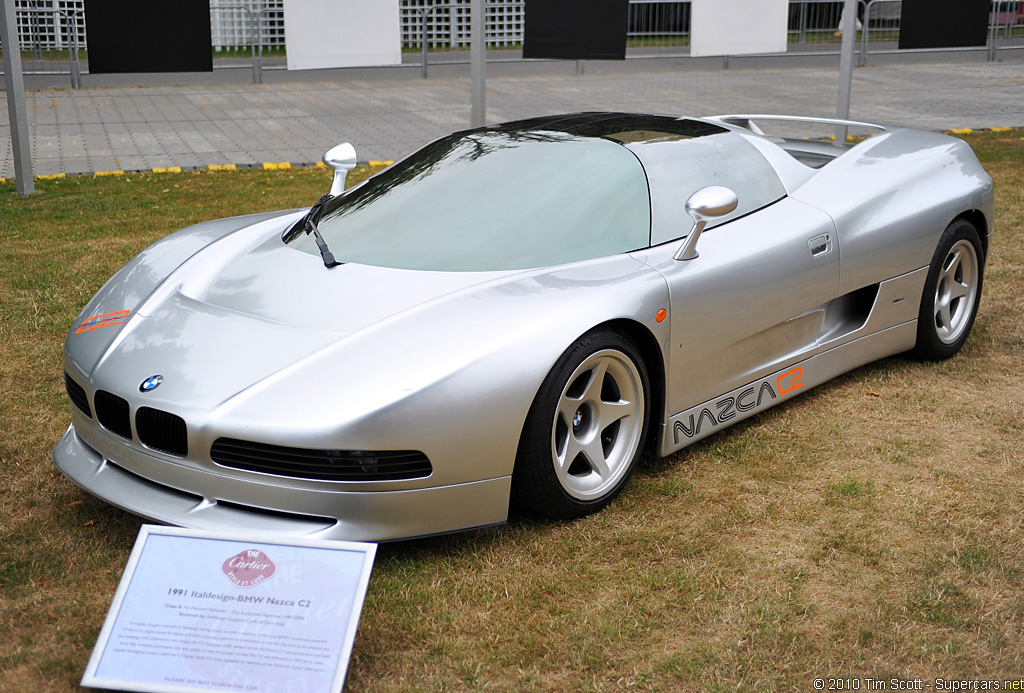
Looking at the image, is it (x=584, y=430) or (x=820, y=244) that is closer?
(x=584, y=430)

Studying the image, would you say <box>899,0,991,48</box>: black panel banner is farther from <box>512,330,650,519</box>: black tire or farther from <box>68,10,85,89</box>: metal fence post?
<box>68,10,85,89</box>: metal fence post

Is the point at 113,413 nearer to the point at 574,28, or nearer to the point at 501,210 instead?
the point at 501,210

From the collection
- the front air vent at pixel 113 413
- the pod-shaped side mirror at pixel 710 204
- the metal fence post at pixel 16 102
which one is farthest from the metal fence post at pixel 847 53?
the front air vent at pixel 113 413

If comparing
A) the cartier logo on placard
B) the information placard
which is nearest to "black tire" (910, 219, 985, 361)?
the information placard

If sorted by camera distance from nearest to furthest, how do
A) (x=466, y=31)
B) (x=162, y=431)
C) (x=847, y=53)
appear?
(x=162, y=431) → (x=847, y=53) → (x=466, y=31)

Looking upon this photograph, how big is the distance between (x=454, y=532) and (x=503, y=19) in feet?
53.4

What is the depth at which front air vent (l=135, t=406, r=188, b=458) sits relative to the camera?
285 centimetres

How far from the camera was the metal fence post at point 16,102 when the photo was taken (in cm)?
811

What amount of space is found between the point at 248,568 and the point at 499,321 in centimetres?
100

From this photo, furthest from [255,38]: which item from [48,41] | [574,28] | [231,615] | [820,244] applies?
[231,615]

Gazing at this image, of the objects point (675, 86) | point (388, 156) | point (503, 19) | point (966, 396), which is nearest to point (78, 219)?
point (388, 156)

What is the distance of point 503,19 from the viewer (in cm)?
1802

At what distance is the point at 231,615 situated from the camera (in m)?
2.48

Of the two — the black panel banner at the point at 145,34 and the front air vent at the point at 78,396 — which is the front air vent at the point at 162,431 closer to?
the front air vent at the point at 78,396
